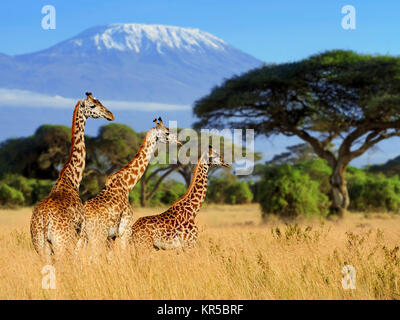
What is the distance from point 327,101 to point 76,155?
16881 mm

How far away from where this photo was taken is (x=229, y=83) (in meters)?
23.2

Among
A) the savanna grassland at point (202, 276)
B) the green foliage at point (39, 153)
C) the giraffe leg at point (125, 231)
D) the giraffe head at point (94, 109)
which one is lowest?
the savanna grassland at point (202, 276)

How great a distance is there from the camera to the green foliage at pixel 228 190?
3716 centimetres

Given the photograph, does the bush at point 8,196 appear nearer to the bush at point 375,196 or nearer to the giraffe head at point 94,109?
the bush at point 375,196

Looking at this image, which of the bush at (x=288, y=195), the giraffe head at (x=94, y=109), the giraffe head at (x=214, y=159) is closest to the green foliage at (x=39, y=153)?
the bush at (x=288, y=195)

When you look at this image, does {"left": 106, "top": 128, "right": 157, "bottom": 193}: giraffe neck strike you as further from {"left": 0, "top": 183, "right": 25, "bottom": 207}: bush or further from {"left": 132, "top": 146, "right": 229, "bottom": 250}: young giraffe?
{"left": 0, "top": 183, "right": 25, "bottom": 207}: bush

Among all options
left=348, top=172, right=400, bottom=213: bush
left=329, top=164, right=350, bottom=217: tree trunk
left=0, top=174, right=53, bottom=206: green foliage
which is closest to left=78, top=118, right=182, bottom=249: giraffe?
left=329, top=164, right=350, bottom=217: tree trunk

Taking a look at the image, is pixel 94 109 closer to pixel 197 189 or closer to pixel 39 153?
pixel 197 189

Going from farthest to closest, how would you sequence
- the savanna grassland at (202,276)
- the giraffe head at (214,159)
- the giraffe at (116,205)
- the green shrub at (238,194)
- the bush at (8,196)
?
the green shrub at (238,194), the bush at (8,196), the giraffe head at (214,159), the giraffe at (116,205), the savanna grassland at (202,276)

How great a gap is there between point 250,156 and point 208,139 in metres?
4.17

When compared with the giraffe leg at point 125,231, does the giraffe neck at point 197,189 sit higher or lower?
higher

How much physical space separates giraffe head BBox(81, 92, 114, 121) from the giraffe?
63 cm

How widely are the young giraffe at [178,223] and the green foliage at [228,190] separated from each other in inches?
1143

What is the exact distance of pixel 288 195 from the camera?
18719 millimetres
